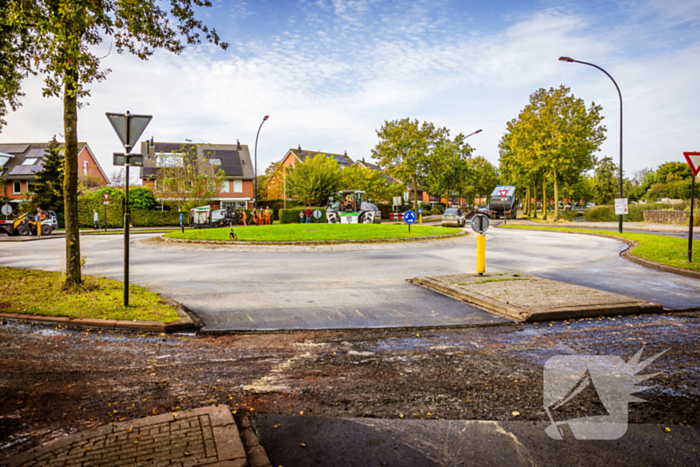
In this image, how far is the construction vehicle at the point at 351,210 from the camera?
110ft

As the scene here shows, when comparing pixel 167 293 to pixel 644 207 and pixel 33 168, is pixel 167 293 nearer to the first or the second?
pixel 644 207

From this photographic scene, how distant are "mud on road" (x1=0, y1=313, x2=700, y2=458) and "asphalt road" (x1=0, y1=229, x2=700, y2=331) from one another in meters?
0.88

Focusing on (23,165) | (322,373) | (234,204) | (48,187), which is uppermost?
(23,165)

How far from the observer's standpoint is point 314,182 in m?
42.4

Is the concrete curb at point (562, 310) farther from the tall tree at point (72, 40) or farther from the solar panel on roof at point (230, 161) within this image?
the solar panel on roof at point (230, 161)

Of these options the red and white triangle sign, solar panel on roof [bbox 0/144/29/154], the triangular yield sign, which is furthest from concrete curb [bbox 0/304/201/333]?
solar panel on roof [bbox 0/144/29/154]

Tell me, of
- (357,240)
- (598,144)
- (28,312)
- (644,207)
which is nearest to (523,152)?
(598,144)

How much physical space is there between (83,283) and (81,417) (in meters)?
5.75

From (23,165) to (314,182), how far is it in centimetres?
3920

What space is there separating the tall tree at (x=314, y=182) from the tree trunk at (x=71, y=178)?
34.5 m

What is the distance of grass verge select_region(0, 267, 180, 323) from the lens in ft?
20.9

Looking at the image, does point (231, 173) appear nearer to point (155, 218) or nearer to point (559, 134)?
point (155, 218)

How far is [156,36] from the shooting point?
8547 millimetres

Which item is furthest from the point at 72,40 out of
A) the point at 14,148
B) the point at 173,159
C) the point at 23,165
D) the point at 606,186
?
the point at 606,186
